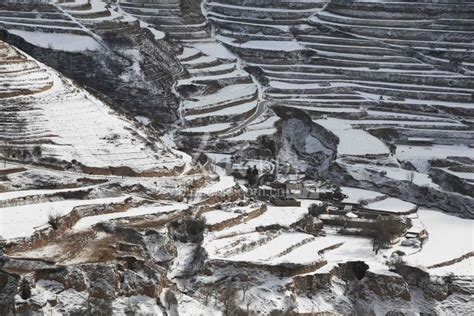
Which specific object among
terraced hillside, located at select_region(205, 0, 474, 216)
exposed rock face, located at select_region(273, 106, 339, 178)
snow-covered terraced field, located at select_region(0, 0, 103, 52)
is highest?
snow-covered terraced field, located at select_region(0, 0, 103, 52)

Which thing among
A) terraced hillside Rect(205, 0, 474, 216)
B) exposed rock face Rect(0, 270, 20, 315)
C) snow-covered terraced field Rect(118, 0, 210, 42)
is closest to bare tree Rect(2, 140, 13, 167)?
exposed rock face Rect(0, 270, 20, 315)

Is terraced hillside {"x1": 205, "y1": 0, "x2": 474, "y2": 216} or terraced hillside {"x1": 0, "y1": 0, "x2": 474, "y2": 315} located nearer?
terraced hillside {"x1": 0, "y1": 0, "x2": 474, "y2": 315}

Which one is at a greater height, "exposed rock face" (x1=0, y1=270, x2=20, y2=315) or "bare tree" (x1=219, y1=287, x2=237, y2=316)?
"exposed rock face" (x1=0, y1=270, x2=20, y2=315)

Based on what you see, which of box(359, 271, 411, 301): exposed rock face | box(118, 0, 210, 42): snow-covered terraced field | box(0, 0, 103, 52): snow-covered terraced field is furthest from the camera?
box(118, 0, 210, 42): snow-covered terraced field

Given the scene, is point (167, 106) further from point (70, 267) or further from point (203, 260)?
point (70, 267)

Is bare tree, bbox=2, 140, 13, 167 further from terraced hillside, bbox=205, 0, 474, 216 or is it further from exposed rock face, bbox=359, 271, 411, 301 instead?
terraced hillside, bbox=205, 0, 474, 216

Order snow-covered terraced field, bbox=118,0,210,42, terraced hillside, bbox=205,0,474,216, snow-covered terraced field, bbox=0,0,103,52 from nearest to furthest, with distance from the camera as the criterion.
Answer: terraced hillside, bbox=205,0,474,216
snow-covered terraced field, bbox=0,0,103,52
snow-covered terraced field, bbox=118,0,210,42

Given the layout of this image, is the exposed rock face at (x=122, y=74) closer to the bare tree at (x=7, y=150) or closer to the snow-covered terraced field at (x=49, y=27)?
the snow-covered terraced field at (x=49, y=27)

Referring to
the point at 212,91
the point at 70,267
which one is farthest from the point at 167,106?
the point at 70,267
